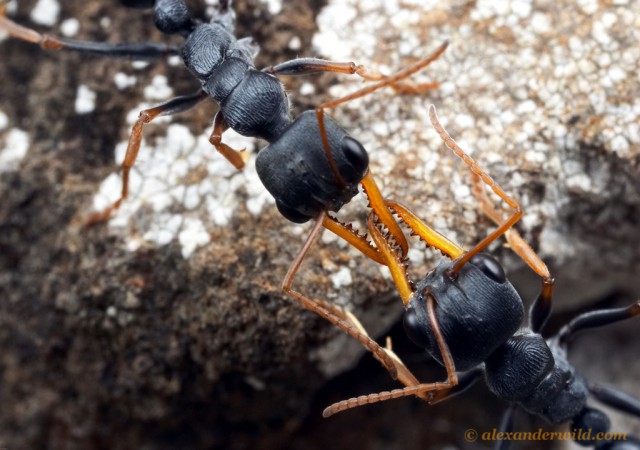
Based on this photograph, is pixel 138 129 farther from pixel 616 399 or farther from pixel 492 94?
pixel 616 399

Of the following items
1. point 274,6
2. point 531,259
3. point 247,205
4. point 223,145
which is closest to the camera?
point 531,259

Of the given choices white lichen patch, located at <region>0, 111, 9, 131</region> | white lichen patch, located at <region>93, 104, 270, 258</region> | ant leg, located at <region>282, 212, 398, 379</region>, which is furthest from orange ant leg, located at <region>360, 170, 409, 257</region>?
white lichen patch, located at <region>0, 111, 9, 131</region>

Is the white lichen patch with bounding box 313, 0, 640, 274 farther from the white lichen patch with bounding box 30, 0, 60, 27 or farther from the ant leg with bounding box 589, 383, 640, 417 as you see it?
the white lichen patch with bounding box 30, 0, 60, 27

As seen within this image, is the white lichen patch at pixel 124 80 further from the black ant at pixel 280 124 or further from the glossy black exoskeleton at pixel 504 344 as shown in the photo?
the glossy black exoskeleton at pixel 504 344

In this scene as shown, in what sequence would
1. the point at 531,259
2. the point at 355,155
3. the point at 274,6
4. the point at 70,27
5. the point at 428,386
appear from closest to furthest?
the point at 355,155
the point at 428,386
the point at 531,259
the point at 274,6
the point at 70,27

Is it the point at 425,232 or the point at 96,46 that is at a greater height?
the point at 96,46

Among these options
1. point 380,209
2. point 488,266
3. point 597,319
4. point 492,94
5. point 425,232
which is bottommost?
point 597,319

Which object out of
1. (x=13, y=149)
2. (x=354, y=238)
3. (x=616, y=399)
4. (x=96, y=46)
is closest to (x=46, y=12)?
(x=96, y=46)

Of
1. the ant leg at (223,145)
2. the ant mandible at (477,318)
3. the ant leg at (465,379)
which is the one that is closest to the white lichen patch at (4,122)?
the ant leg at (223,145)
